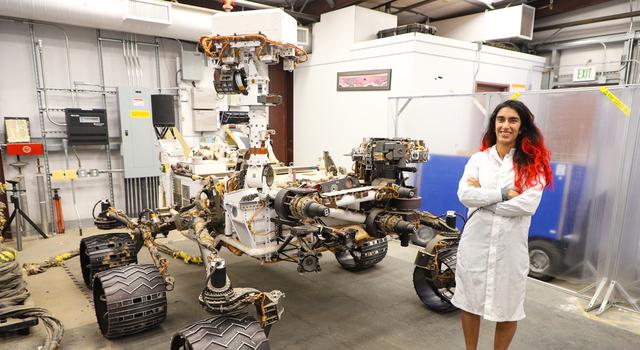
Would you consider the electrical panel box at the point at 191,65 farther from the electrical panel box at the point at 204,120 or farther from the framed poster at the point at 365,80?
the framed poster at the point at 365,80

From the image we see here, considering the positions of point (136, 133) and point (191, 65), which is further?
point (191, 65)

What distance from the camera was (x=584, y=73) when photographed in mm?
7906

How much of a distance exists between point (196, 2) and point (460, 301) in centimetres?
720

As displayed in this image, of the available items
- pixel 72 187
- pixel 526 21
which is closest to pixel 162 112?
pixel 72 187

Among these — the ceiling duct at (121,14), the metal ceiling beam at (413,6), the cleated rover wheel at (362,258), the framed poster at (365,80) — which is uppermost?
the metal ceiling beam at (413,6)

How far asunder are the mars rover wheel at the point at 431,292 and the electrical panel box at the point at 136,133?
16.1 feet

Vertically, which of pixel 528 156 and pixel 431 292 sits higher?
pixel 528 156

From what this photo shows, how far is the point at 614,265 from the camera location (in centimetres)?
419

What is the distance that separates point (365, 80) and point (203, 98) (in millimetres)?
3089

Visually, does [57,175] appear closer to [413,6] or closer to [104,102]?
[104,102]

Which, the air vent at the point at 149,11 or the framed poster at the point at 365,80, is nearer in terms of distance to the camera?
the air vent at the point at 149,11

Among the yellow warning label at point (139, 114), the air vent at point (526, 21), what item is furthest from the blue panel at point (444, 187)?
the yellow warning label at point (139, 114)

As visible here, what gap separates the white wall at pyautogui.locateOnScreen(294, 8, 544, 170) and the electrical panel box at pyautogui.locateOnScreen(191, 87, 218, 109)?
1834mm

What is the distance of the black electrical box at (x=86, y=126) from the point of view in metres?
6.35
